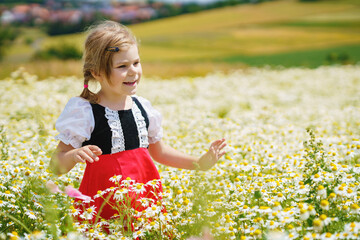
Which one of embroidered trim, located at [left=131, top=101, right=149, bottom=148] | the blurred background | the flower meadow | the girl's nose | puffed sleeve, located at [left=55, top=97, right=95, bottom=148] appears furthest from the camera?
the blurred background

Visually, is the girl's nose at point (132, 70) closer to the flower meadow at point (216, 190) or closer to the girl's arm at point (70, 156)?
the flower meadow at point (216, 190)

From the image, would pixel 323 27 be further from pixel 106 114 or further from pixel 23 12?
pixel 106 114

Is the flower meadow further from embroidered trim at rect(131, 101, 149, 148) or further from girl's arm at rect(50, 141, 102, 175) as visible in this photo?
embroidered trim at rect(131, 101, 149, 148)

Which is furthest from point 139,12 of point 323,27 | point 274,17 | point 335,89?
point 335,89

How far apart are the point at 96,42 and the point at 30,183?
56.8 inches

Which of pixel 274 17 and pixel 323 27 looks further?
pixel 274 17

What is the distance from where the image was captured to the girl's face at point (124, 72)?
293cm

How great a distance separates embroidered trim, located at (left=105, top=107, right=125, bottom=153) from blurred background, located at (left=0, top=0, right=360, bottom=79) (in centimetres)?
1894

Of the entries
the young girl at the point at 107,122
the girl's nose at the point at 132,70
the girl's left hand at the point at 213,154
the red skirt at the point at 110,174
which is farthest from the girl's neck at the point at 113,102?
the girl's left hand at the point at 213,154

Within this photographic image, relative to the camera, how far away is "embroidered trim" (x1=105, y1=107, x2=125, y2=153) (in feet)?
9.66

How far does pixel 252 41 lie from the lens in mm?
44188

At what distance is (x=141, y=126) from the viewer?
3.14 meters

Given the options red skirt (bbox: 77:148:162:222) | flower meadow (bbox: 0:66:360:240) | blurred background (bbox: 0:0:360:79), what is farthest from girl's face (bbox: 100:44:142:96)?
blurred background (bbox: 0:0:360:79)

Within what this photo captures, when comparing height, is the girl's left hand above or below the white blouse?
below
